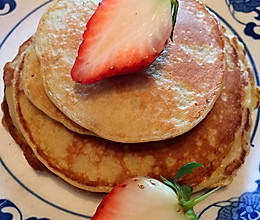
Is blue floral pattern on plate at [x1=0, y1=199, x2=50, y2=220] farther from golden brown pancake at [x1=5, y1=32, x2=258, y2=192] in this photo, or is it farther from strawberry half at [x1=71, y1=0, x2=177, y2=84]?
strawberry half at [x1=71, y1=0, x2=177, y2=84]

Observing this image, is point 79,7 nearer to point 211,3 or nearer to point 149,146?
point 149,146

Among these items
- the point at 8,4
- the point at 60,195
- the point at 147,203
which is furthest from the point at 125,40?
the point at 8,4

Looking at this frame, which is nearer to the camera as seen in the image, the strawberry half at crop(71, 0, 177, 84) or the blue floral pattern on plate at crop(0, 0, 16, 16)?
the strawberry half at crop(71, 0, 177, 84)

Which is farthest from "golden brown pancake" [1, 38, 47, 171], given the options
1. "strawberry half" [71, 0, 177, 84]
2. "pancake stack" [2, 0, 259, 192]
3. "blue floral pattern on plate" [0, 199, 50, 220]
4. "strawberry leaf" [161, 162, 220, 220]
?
"strawberry leaf" [161, 162, 220, 220]


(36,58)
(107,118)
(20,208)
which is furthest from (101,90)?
(20,208)

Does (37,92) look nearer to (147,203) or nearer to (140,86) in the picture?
(140,86)

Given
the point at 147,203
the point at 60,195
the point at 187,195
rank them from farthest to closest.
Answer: the point at 60,195, the point at 187,195, the point at 147,203
